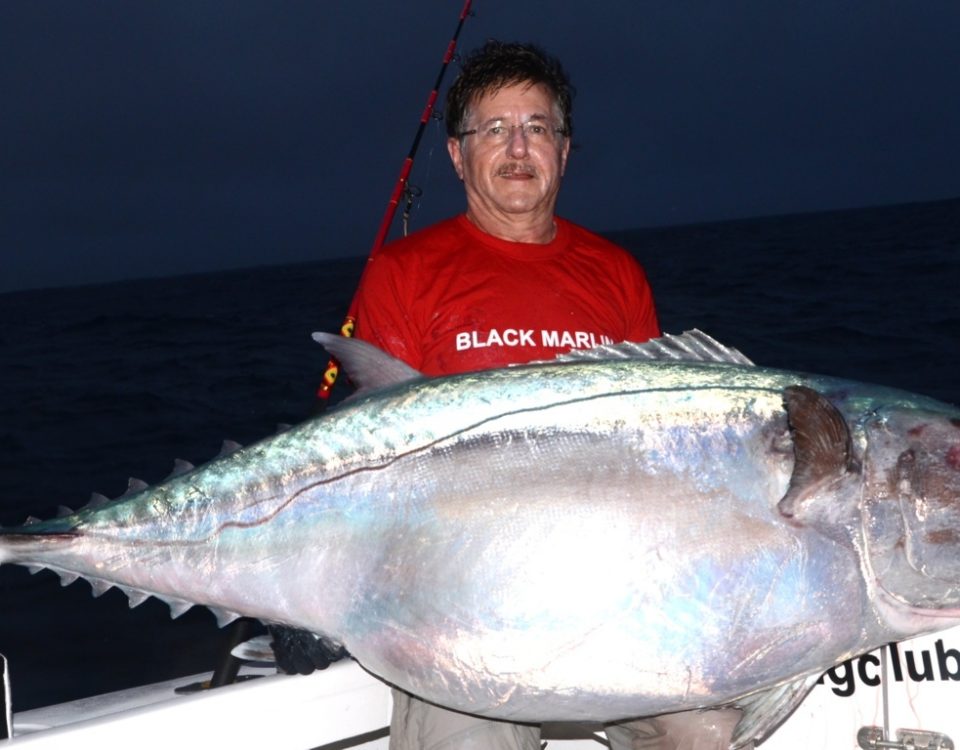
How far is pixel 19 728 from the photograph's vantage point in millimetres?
2959

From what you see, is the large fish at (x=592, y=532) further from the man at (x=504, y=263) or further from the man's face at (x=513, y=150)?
the man's face at (x=513, y=150)

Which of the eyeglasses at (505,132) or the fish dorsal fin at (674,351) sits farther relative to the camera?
the eyeglasses at (505,132)

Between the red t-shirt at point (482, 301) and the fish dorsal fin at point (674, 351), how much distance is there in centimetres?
60

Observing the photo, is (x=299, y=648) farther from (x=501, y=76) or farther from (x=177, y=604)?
(x=501, y=76)

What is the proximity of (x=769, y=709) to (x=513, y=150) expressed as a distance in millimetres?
1739

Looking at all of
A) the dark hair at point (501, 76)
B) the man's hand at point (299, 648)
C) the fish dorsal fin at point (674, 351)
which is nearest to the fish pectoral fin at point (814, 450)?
the fish dorsal fin at point (674, 351)

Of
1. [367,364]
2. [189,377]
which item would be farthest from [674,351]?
[189,377]

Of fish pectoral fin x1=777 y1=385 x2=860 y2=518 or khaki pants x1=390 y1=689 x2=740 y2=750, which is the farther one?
khaki pants x1=390 y1=689 x2=740 y2=750

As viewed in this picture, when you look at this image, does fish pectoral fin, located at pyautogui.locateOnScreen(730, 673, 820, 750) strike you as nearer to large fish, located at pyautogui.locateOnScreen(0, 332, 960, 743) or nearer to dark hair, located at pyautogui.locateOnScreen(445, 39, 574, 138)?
large fish, located at pyautogui.locateOnScreen(0, 332, 960, 743)

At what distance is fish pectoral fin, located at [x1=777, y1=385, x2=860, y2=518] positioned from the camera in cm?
190

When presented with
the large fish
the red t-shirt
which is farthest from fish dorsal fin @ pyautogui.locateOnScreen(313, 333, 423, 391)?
the red t-shirt

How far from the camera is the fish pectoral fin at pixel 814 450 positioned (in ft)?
6.22

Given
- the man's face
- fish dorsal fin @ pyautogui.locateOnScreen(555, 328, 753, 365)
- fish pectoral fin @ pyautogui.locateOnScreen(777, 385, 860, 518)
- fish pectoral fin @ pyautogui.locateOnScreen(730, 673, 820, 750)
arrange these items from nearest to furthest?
fish pectoral fin @ pyautogui.locateOnScreen(777, 385, 860, 518), fish pectoral fin @ pyautogui.locateOnScreen(730, 673, 820, 750), fish dorsal fin @ pyautogui.locateOnScreen(555, 328, 753, 365), the man's face

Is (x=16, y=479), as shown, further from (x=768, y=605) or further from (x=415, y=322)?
(x=768, y=605)
